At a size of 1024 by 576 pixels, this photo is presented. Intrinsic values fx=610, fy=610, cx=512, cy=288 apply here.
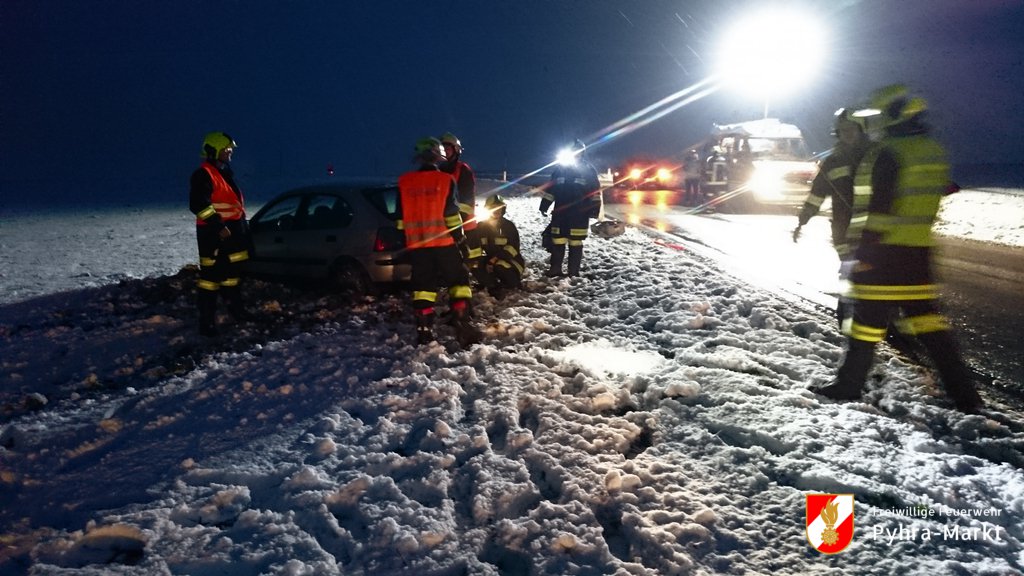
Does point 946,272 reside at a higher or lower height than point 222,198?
lower

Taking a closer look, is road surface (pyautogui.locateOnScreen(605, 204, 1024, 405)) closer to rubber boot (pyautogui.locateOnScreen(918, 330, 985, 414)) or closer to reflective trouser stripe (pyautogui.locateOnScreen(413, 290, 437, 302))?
rubber boot (pyautogui.locateOnScreen(918, 330, 985, 414))

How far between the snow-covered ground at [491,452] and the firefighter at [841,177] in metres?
0.83

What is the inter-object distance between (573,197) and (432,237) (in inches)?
110

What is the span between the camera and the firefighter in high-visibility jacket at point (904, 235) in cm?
361

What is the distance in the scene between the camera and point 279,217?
7.38 meters

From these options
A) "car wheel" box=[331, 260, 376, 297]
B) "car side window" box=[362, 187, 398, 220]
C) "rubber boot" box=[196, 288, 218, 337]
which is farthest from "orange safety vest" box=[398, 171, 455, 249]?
"rubber boot" box=[196, 288, 218, 337]

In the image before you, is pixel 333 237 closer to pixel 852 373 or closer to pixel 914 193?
pixel 852 373

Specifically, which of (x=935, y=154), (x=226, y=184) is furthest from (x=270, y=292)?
(x=935, y=154)

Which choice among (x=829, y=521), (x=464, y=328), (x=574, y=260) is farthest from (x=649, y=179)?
(x=829, y=521)

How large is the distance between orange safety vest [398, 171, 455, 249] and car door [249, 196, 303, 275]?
8.36 ft

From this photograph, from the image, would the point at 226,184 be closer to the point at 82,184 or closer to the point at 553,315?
the point at 553,315

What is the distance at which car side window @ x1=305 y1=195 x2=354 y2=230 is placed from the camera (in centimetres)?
681

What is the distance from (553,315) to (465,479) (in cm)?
321

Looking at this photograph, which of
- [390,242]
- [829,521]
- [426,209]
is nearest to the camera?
[829,521]
